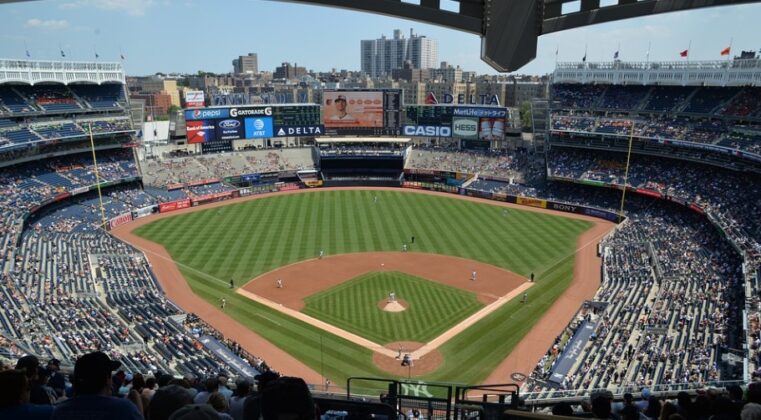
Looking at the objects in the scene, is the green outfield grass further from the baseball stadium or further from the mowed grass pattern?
the mowed grass pattern

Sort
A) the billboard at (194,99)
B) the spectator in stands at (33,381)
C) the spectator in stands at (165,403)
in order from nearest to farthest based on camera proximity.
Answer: the spectator in stands at (165,403), the spectator in stands at (33,381), the billboard at (194,99)

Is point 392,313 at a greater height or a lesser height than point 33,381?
lesser

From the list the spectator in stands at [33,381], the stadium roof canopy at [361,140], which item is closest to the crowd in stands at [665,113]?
the stadium roof canopy at [361,140]

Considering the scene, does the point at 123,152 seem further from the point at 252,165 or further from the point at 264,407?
the point at 264,407

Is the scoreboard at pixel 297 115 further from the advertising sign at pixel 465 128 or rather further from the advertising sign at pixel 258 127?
the advertising sign at pixel 465 128

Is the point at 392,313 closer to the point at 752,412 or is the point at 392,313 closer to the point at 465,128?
the point at 752,412

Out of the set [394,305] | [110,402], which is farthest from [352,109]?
[110,402]

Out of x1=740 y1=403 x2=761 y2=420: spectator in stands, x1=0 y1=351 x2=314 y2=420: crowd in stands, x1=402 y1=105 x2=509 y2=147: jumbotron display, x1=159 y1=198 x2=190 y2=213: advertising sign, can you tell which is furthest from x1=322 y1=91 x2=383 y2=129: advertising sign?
x1=0 y1=351 x2=314 y2=420: crowd in stands
